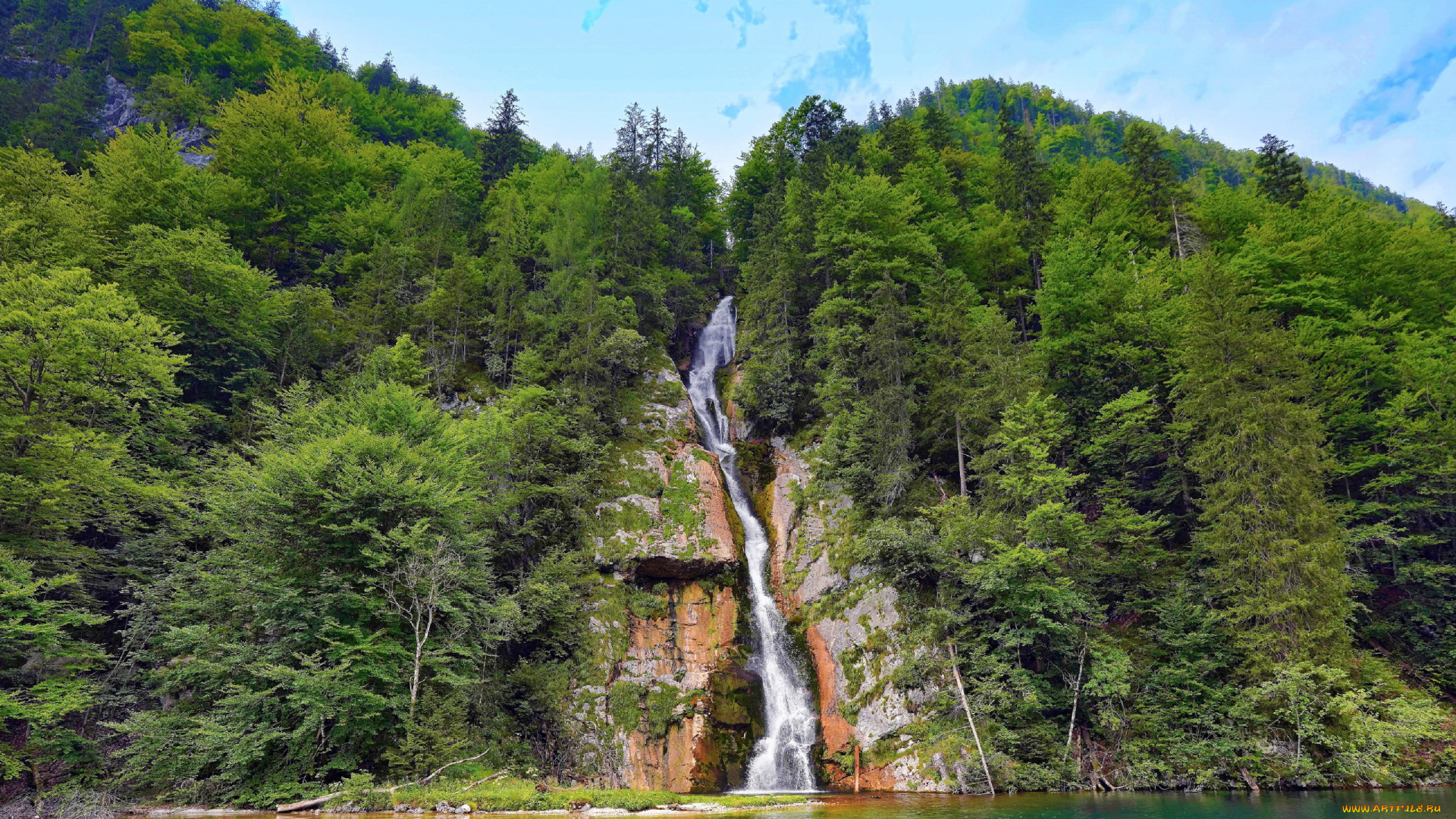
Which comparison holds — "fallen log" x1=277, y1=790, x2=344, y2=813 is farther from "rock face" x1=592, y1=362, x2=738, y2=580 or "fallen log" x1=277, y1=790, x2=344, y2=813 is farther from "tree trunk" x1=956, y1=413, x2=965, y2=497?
"tree trunk" x1=956, y1=413, x2=965, y2=497

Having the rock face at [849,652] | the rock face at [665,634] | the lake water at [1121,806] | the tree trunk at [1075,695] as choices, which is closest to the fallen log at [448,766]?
the lake water at [1121,806]

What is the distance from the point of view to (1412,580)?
20.0 metres

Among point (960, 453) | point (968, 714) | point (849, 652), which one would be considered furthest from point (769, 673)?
point (960, 453)

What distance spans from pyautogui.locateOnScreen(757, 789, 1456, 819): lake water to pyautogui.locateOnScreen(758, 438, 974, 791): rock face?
1.64 meters

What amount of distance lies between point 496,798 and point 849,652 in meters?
12.3

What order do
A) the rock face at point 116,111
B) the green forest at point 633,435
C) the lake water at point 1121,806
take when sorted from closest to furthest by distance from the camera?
the lake water at point 1121,806, the green forest at point 633,435, the rock face at point 116,111

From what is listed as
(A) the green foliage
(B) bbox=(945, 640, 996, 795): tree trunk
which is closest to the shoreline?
(B) bbox=(945, 640, 996, 795): tree trunk

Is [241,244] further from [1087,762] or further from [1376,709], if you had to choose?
[1376,709]

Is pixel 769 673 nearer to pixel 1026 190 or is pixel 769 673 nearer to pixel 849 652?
pixel 849 652

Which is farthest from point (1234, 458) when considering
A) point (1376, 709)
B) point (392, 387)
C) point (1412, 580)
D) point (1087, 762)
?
point (392, 387)

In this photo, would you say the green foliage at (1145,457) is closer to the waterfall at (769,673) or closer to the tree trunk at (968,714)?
the tree trunk at (968,714)

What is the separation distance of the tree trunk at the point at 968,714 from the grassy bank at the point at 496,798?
→ 5.34m

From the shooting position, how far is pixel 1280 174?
105ft

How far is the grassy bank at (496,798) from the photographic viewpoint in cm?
1301
